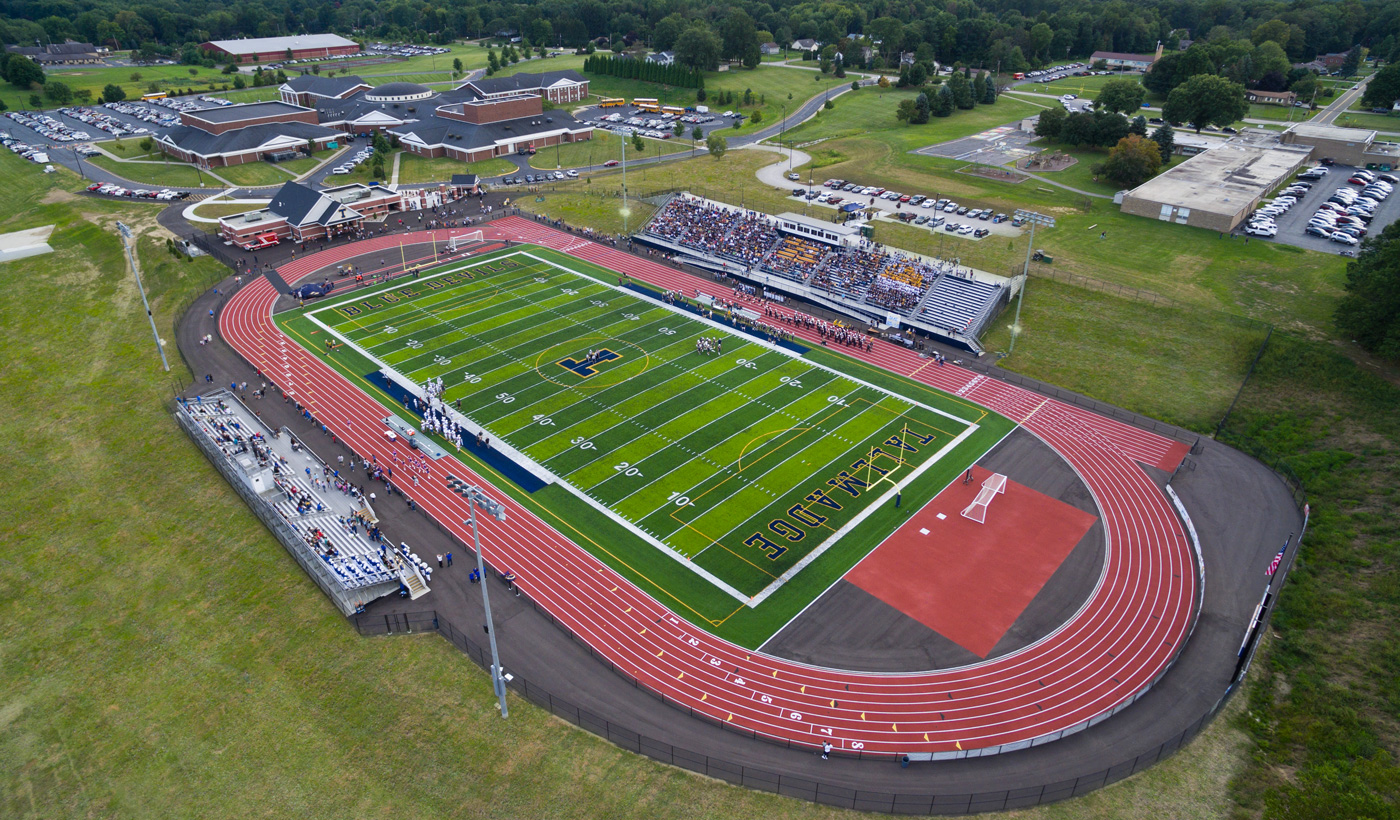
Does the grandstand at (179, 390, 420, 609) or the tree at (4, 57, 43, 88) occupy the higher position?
the tree at (4, 57, 43, 88)

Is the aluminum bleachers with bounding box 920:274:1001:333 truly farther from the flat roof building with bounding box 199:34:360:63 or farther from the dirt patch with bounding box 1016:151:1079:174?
the flat roof building with bounding box 199:34:360:63

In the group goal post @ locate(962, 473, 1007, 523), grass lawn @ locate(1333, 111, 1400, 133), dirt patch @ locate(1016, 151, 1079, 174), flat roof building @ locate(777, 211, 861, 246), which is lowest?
goal post @ locate(962, 473, 1007, 523)

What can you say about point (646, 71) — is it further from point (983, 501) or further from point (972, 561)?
point (972, 561)

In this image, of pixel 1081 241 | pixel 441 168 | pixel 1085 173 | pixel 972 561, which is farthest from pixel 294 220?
pixel 1085 173

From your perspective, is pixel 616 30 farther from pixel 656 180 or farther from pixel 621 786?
pixel 621 786

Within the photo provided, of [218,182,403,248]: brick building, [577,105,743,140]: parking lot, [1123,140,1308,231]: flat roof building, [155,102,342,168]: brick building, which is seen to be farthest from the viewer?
[577,105,743,140]: parking lot

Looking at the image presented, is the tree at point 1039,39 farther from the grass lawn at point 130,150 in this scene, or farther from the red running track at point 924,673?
the grass lawn at point 130,150

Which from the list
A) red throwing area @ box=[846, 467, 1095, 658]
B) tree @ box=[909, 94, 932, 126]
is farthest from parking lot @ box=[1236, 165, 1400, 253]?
tree @ box=[909, 94, 932, 126]
